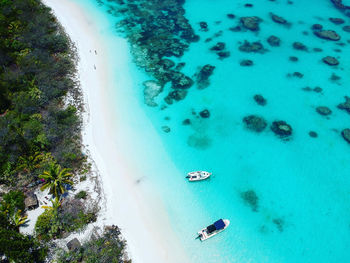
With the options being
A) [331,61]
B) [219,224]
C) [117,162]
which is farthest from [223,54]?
[219,224]

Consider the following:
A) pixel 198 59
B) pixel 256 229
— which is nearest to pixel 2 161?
pixel 256 229

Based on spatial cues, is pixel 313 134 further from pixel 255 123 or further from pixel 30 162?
pixel 30 162

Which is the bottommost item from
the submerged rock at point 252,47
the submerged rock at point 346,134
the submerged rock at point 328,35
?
the submerged rock at point 346,134

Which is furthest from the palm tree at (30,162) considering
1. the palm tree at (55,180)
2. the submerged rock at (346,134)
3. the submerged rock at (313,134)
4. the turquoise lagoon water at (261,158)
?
the submerged rock at (346,134)

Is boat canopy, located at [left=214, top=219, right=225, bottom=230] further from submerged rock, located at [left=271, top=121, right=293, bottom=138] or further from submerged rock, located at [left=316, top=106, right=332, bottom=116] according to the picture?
submerged rock, located at [left=316, top=106, right=332, bottom=116]

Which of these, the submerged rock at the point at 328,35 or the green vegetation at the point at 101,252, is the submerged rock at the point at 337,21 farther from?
the green vegetation at the point at 101,252

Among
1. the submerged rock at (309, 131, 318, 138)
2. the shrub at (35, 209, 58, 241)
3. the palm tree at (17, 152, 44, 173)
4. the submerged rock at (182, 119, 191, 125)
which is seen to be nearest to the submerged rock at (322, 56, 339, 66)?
the submerged rock at (309, 131, 318, 138)
